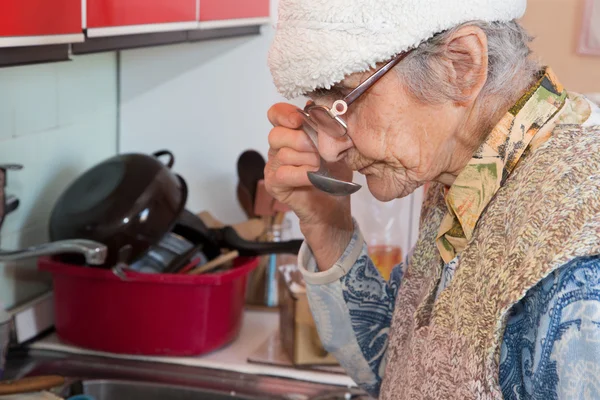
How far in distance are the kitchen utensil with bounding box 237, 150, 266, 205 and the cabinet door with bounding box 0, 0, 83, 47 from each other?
2.72ft

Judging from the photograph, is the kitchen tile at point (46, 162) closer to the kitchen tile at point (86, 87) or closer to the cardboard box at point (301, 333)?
the kitchen tile at point (86, 87)

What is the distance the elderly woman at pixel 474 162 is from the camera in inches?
30.1

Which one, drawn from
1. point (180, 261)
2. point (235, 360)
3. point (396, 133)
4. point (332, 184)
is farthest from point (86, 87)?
point (396, 133)

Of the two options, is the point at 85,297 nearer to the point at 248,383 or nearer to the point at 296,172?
the point at 248,383

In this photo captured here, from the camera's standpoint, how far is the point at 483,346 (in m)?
0.84

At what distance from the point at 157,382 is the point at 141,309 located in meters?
0.15

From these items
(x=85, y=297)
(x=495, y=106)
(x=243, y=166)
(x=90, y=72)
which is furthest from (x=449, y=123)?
(x=90, y=72)

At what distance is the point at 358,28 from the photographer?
0.88m

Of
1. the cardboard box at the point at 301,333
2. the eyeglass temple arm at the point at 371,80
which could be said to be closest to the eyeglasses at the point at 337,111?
the eyeglass temple arm at the point at 371,80

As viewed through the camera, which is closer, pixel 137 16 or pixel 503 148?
pixel 503 148

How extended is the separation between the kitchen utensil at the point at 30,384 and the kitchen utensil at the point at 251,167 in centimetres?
74

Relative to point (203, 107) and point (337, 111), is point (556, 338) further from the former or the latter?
point (203, 107)

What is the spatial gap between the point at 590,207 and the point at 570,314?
0.11 m

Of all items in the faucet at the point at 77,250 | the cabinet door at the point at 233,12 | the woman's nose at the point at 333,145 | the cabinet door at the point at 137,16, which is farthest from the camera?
the cabinet door at the point at 233,12
